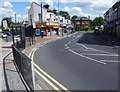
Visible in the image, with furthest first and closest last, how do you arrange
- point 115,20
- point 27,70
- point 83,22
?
point 83,22, point 115,20, point 27,70

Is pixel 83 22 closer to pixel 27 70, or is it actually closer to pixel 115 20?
pixel 115 20

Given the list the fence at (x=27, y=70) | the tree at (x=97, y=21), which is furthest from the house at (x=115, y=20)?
the tree at (x=97, y=21)

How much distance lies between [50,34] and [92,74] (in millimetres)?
59539

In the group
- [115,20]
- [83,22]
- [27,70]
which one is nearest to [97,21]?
[83,22]

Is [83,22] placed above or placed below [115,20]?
above

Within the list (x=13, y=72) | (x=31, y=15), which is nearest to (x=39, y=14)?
(x=31, y=15)

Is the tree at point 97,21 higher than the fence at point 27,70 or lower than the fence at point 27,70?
higher

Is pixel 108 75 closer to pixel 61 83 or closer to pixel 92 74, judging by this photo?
pixel 92 74

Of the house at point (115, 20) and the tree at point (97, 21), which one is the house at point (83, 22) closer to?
the tree at point (97, 21)

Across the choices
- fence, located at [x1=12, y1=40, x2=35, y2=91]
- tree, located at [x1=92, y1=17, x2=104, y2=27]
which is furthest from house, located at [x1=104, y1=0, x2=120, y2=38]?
tree, located at [x1=92, y1=17, x2=104, y2=27]

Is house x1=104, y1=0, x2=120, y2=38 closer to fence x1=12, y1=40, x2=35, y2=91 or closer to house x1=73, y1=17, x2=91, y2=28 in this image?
fence x1=12, y1=40, x2=35, y2=91

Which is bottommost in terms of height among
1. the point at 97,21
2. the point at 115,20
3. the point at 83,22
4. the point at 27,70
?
the point at 27,70

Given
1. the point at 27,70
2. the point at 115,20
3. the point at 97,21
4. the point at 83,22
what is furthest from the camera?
the point at 97,21

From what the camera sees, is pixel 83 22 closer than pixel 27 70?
No
